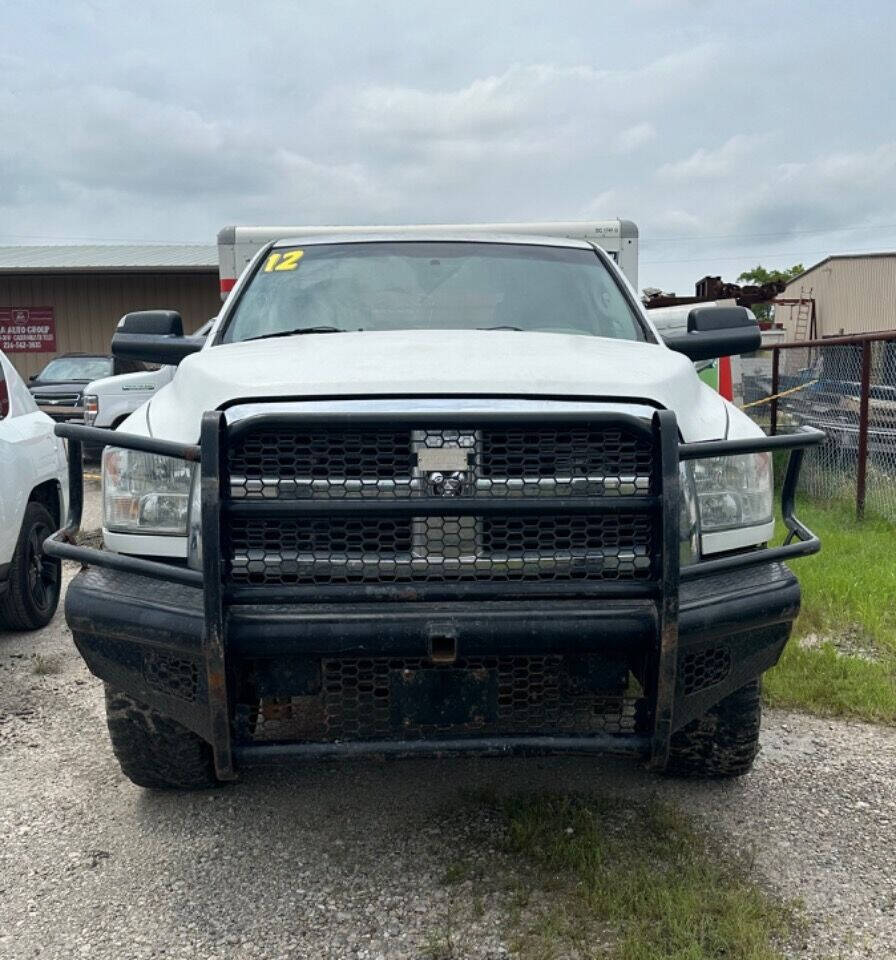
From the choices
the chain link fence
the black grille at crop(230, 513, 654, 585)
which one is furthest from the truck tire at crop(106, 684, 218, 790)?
the chain link fence

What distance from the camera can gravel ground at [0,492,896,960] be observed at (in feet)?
8.36

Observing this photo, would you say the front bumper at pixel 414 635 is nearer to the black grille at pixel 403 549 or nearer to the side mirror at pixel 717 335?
the black grille at pixel 403 549

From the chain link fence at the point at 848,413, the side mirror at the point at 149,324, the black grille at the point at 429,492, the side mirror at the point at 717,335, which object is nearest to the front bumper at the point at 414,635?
the black grille at the point at 429,492

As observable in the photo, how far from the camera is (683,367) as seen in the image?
3068mm

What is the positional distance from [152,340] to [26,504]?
1.73 m

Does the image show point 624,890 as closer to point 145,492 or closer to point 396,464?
point 396,464

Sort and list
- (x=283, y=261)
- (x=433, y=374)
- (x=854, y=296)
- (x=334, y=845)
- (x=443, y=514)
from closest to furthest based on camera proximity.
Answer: (x=443, y=514) → (x=433, y=374) → (x=334, y=845) → (x=283, y=261) → (x=854, y=296)

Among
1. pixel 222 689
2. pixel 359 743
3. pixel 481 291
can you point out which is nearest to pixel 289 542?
pixel 222 689

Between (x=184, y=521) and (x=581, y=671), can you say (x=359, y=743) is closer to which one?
(x=581, y=671)

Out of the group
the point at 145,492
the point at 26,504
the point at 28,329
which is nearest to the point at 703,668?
the point at 145,492

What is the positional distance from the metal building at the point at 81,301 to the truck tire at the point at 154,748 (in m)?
21.8

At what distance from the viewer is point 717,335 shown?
3941 millimetres

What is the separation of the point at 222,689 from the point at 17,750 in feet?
6.16

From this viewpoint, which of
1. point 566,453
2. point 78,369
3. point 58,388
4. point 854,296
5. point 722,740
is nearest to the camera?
point 566,453
